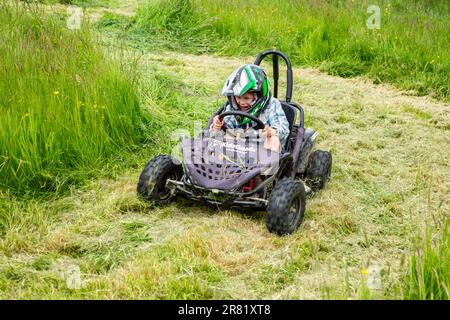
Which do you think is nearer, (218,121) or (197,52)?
(218,121)

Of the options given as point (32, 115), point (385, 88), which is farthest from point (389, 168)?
point (32, 115)

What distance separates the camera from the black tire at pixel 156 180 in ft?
16.9

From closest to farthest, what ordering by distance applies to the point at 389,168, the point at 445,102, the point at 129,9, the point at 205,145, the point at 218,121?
the point at 205,145 → the point at 218,121 → the point at 389,168 → the point at 445,102 → the point at 129,9

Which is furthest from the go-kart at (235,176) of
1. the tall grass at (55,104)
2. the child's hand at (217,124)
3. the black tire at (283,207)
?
the tall grass at (55,104)

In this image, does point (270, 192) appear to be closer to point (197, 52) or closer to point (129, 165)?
point (129, 165)

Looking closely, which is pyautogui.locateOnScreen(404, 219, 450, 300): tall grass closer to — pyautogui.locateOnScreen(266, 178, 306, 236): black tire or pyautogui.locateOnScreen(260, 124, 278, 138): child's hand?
pyautogui.locateOnScreen(266, 178, 306, 236): black tire

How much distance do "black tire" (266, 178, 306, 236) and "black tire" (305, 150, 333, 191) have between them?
0.89 m

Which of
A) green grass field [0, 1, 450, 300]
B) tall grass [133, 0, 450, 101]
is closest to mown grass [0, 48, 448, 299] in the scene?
green grass field [0, 1, 450, 300]

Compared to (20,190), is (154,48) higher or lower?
higher

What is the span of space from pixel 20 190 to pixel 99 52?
1.86 metres

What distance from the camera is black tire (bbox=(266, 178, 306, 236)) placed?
4.67m

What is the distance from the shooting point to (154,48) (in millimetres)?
9883
